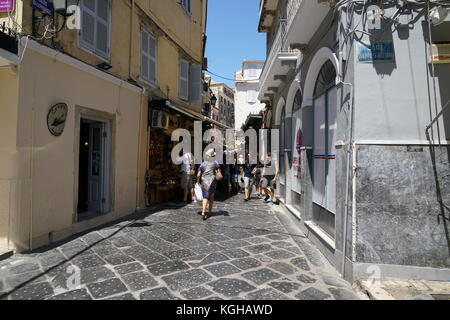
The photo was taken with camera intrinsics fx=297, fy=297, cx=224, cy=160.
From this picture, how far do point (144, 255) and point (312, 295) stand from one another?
2.63 m

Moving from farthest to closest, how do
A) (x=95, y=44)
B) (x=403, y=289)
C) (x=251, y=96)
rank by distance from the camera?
1. (x=251, y=96)
2. (x=95, y=44)
3. (x=403, y=289)

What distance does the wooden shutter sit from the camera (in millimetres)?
12141

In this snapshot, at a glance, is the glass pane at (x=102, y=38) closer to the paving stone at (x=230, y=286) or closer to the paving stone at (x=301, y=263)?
the paving stone at (x=230, y=286)

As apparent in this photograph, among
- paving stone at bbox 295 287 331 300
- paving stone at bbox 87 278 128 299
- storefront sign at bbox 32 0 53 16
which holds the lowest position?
paving stone at bbox 295 287 331 300

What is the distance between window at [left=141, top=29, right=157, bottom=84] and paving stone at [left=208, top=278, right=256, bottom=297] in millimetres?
6629

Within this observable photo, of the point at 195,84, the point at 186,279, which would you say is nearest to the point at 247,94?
the point at 195,84

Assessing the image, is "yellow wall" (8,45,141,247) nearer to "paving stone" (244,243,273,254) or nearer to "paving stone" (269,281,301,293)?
"paving stone" (244,243,273,254)

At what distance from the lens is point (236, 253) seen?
195 inches

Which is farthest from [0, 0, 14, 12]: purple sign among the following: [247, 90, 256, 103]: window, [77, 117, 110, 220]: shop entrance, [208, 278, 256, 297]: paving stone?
[247, 90, 256, 103]: window

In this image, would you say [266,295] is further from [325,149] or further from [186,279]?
[325,149]

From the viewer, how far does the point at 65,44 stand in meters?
5.62

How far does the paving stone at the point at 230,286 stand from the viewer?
354 centimetres

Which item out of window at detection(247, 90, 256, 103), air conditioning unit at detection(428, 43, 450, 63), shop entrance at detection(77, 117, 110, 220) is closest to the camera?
air conditioning unit at detection(428, 43, 450, 63)

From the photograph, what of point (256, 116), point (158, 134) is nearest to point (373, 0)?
point (158, 134)
